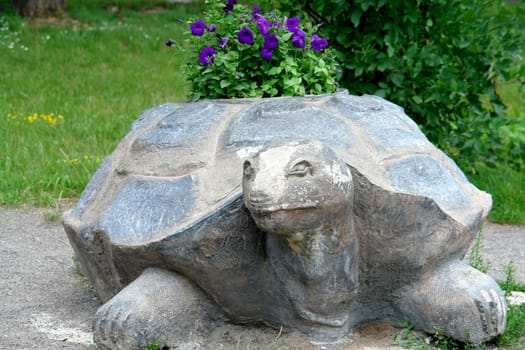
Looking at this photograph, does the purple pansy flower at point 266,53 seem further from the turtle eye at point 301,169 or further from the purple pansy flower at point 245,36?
the turtle eye at point 301,169

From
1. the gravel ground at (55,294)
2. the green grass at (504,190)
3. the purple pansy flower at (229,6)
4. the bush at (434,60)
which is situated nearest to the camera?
the gravel ground at (55,294)

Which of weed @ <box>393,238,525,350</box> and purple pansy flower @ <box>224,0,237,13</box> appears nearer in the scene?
weed @ <box>393,238,525,350</box>

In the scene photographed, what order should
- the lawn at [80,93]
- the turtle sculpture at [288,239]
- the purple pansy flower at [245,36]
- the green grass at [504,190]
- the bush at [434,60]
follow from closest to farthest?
the turtle sculpture at [288,239]
the purple pansy flower at [245,36]
the green grass at [504,190]
the bush at [434,60]
the lawn at [80,93]

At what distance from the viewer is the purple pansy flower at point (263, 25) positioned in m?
3.29

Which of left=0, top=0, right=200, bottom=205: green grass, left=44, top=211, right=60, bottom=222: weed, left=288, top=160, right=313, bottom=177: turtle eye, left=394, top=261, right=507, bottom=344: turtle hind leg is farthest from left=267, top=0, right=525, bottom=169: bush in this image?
left=288, top=160, right=313, bottom=177: turtle eye

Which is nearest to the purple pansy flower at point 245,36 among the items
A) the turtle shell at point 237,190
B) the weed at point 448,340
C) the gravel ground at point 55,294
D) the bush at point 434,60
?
the turtle shell at point 237,190

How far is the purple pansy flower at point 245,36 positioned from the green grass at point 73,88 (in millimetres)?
441

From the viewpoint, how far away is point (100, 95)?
874cm

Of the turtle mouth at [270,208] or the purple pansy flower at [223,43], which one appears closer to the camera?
the turtle mouth at [270,208]

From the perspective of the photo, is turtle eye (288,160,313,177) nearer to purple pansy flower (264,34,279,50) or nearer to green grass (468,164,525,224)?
purple pansy flower (264,34,279,50)

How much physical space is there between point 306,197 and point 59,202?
3.45 meters

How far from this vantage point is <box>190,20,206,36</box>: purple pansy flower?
3401mm

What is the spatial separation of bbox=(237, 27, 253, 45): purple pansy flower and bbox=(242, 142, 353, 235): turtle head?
0.84m

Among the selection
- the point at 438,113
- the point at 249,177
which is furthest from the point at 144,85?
the point at 249,177
